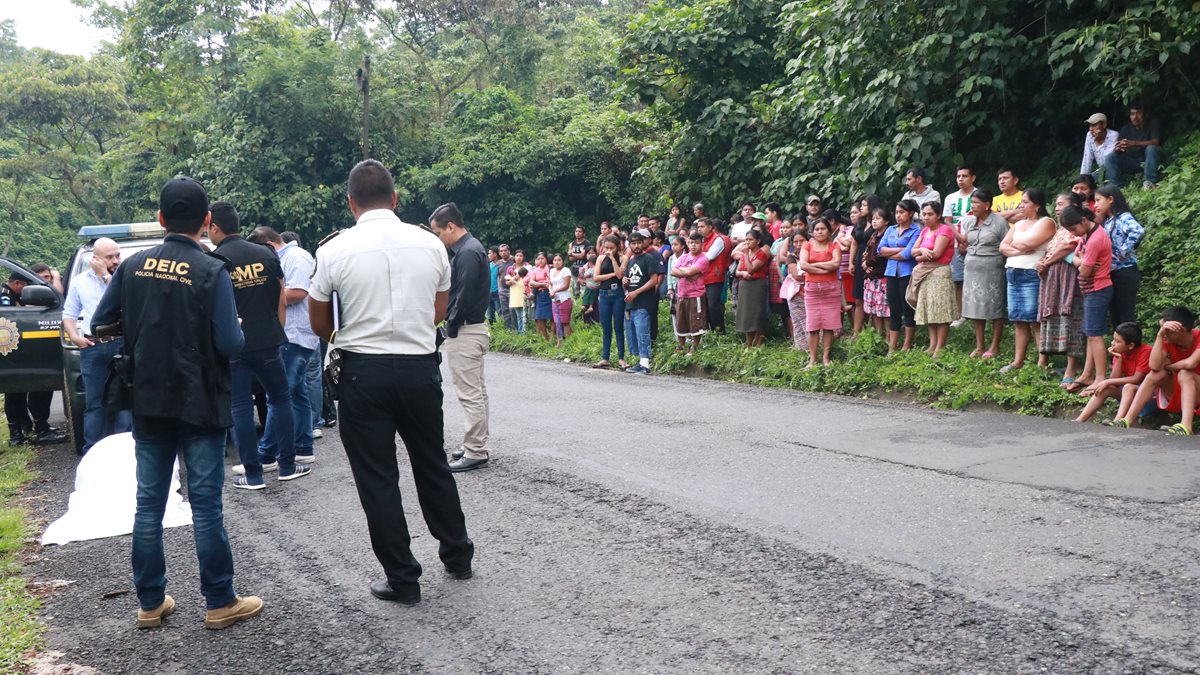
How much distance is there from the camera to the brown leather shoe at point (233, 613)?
494 cm

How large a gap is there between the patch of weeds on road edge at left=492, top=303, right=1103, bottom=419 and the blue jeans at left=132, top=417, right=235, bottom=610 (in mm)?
7362

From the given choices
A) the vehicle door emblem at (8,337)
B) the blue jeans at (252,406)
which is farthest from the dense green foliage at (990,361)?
the vehicle door emblem at (8,337)

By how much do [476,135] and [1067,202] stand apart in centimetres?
2275

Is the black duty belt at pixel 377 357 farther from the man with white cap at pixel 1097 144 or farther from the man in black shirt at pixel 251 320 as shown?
the man with white cap at pixel 1097 144

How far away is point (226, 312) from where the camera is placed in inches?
203

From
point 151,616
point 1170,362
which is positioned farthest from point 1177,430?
point 151,616

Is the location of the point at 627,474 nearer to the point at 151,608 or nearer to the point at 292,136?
the point at 151,608

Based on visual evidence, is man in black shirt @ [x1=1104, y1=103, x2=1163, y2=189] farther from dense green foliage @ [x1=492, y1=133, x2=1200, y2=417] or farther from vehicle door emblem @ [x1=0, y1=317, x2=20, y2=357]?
vehicle door emblem @ [x1=0, y1=317, x2=20, y2=357]

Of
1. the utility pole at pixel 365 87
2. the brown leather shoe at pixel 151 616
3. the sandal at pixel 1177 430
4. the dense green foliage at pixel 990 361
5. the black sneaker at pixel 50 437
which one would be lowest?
the black sneaker at pixel 50 437

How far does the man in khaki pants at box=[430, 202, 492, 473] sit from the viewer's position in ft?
25.9

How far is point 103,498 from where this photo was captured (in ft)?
22.6

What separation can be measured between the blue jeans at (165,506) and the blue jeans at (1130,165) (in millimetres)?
11369

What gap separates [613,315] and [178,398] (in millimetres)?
11313

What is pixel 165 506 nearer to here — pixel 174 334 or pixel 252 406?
pixel 174 334
